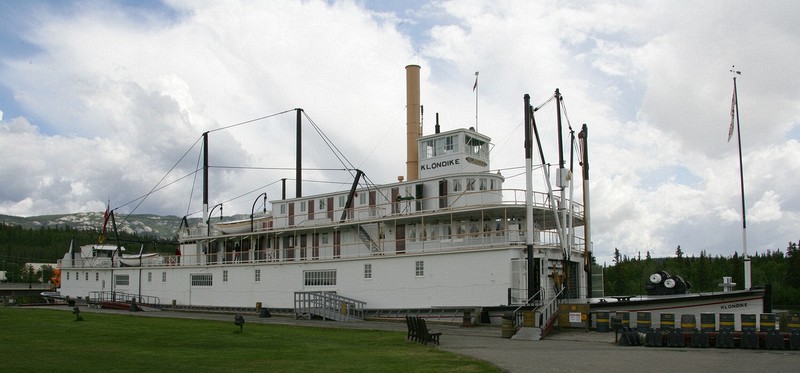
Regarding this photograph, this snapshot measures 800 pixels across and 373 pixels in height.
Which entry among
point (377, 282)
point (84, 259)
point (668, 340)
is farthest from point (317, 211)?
point (84, 259)

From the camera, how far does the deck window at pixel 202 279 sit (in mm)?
45719

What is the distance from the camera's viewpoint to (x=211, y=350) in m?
20.2

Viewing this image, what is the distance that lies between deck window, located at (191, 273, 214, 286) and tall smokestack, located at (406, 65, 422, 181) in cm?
1567

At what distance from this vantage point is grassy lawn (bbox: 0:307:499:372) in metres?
16.0

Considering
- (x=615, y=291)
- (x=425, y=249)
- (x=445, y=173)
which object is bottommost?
(x=615, y=291)

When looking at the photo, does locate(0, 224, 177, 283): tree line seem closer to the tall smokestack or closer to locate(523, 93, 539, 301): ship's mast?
the tall smokestack

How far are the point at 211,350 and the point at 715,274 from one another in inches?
3308

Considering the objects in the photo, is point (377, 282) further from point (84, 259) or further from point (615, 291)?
point (615, 291)

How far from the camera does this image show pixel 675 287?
3044 cm

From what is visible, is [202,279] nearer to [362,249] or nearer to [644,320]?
[362,249]

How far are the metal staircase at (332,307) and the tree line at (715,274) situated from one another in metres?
45.2

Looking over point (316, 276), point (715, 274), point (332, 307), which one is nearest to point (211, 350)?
point (332, 307)

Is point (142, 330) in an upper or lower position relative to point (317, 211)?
lower

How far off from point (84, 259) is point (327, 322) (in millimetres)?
34210
